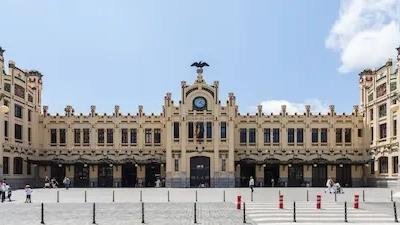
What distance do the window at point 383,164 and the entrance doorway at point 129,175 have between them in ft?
99.0

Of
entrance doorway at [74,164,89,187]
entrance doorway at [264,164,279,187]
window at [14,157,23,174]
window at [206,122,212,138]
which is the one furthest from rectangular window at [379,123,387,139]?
window at [14,157,23,174]

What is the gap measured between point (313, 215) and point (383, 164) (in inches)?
1757

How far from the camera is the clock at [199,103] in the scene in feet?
254

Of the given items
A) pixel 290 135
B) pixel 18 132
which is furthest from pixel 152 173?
pixel 290 135

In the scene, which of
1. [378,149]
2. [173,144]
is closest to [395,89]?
[378,149]

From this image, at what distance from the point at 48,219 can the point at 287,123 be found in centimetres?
5531

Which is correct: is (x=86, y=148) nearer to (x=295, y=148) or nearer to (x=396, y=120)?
(x=295, y=148)

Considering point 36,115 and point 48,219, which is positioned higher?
point 36,115

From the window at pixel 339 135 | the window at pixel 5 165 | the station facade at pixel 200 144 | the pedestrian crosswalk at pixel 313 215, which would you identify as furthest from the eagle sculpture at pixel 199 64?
the pedestrian crosswalk at pixel 313 215

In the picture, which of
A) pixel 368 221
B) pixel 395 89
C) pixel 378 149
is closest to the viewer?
pixel 368 221

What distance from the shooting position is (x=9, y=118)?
68375mm

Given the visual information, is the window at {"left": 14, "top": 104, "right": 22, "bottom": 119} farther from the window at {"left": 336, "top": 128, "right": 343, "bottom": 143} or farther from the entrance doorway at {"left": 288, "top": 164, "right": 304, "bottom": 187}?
the window at {"left": 336, "top": 128, "right": 343, "bottom": 143}

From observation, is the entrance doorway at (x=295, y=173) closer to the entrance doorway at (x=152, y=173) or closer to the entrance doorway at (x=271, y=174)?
the entrance doorway at (x=271, y=174)

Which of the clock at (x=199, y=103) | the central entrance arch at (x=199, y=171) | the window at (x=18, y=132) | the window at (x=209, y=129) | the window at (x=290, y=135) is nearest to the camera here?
the window at (x=18, y=132)
